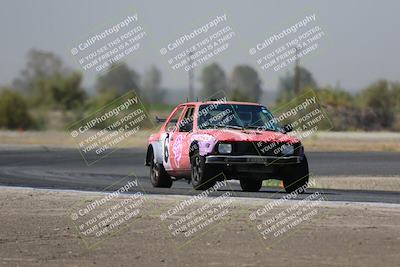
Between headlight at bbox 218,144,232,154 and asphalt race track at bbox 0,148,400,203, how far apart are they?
2.37 ft

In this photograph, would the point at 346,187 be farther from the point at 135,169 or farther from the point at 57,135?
the point at 57,135

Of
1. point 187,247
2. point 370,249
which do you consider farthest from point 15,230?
point 370,249

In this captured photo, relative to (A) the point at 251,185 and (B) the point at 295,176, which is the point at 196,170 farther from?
(A) the point at 251,185

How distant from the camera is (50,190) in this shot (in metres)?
18.3

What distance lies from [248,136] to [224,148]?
1.57 ft

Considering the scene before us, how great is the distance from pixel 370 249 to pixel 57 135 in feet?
195

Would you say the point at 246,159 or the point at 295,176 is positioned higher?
the point at 246,159

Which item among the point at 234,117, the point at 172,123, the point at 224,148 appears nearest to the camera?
the point at 224,148

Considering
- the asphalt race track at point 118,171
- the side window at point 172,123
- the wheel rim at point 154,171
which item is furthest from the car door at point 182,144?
the wheel rim at point 154,171

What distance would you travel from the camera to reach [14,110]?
80312mm

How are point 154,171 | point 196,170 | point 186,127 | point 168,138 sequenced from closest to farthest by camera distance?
point 196,170 → point 186,127 → point 168,138 → point 154,171

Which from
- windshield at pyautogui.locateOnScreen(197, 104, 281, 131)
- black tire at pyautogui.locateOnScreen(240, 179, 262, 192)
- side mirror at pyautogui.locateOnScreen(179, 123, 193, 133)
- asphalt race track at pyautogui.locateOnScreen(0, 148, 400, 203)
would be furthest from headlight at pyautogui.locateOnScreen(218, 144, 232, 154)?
black tire at pyautogui.locateOnScreen(240, 179, 262, 192)

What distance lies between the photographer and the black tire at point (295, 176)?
1753cm

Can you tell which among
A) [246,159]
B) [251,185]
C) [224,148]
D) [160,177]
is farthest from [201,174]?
[251,185]
